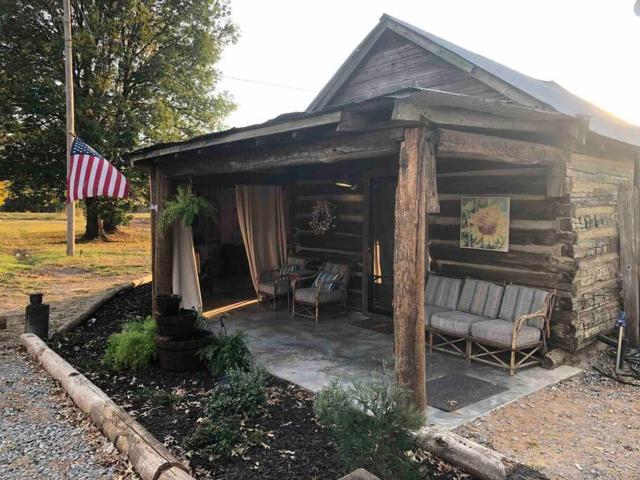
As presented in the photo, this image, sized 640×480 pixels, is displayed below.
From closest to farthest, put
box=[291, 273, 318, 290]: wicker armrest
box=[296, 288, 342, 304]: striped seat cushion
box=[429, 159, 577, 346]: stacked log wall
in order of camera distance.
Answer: box=[429, 159, 577, 346]: stacked log wall < box=[296, 288, 342, 304]: striped seat cushion < box=[291, 273, 318, 290]: wicker armrest

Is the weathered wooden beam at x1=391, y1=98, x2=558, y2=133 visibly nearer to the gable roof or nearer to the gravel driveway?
the gable roof

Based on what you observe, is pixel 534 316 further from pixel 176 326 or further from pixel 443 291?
pixel 176 326

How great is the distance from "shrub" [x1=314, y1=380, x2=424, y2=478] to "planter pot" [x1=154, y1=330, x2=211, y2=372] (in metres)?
2.56

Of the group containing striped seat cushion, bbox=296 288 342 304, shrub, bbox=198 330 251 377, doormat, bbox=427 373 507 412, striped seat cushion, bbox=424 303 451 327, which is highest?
striped seat cushion, bbox=424 303 451 327

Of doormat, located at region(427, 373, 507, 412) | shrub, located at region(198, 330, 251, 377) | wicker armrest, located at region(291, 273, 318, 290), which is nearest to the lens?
doormat, located at region(427, 373, 507, 412)

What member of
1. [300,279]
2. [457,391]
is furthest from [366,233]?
[457,391]

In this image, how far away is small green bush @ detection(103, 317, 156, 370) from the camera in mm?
5195

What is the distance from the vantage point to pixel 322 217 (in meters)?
8.30

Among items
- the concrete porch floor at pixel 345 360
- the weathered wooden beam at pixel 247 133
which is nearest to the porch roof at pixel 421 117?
the weathered wooden beam at pixel 247 133

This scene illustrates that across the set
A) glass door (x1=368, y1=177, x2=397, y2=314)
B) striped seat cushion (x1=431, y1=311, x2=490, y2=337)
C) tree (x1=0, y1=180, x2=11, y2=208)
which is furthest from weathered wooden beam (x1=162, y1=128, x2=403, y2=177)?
tree (x1=0, y1=180, x2=11, y2=208)

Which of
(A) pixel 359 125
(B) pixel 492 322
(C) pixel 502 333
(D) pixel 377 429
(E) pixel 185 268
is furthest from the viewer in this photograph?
(E) pixel 185 268

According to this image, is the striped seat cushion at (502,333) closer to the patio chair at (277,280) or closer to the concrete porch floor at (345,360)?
the concrete porch floor at (345,360)

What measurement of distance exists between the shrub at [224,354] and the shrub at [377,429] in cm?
218

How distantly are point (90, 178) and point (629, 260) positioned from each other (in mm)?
7520
